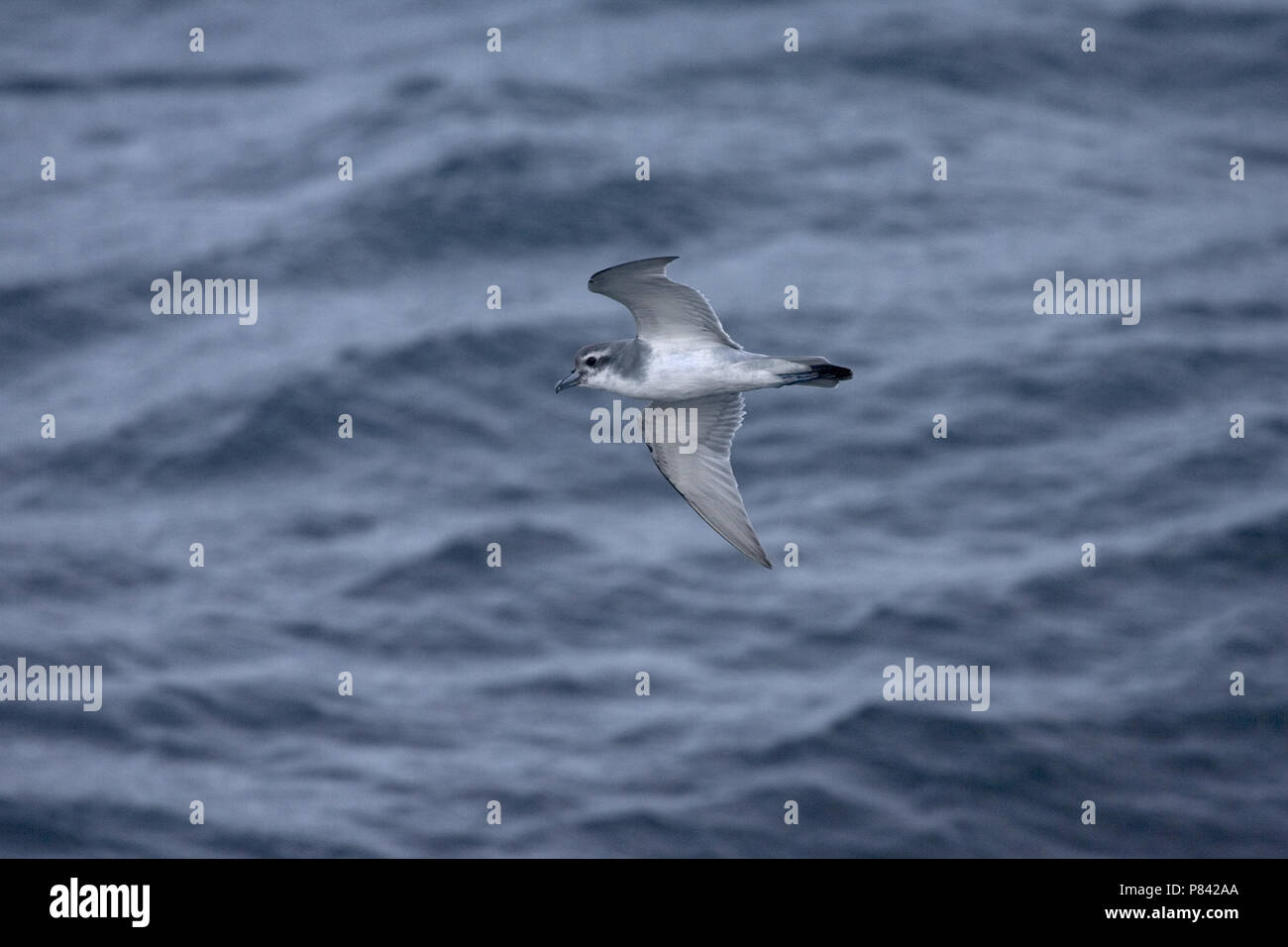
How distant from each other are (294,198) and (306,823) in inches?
741

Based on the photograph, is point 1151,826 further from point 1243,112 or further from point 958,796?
point 1243,112

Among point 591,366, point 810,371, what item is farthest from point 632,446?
point 810,371

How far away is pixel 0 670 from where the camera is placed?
86.8ft

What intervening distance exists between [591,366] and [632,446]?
58.1 feet

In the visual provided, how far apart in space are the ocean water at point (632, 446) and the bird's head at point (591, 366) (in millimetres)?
11679

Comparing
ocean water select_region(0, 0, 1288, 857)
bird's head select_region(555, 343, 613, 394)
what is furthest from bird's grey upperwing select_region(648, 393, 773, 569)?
ocean water select_region(0, 0, 1288, 857)

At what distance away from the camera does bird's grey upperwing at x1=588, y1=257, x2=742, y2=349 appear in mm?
11211

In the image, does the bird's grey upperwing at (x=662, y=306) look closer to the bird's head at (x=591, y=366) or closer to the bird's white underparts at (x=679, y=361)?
the bird's white underparts at (x=679, y=361)

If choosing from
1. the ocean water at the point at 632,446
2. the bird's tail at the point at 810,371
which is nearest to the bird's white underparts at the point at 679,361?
the bird's tail at the point at 810,371

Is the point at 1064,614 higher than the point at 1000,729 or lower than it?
higher

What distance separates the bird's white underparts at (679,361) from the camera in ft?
36.9

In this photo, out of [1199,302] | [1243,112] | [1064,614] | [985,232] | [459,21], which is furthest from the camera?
[459,21]

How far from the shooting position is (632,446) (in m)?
29.8
